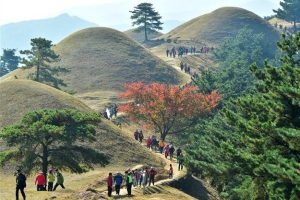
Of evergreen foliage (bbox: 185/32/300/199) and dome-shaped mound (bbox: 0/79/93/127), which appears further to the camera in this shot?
dome-shaped mound (bbox: 0/79/93/127)

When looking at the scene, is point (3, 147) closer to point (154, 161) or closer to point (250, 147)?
point (154, 161)

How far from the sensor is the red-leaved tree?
153 feet

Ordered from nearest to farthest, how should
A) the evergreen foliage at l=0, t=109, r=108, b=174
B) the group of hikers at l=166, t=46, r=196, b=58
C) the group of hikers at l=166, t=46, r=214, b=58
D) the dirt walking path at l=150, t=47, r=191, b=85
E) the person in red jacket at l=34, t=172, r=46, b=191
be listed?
the person in red jacket at l=34, t=172, r=46, b=191 < the evergreen foliage at l=0, t=109, r=108, b=174 < the dirt walking path at l=150, t=47, r=191, b=85 < the group of hikers at l=166, t=46, r=196, b=58 < the group of hikers at l=166, t=46, r=214, b=58

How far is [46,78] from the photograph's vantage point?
57750 millimetres

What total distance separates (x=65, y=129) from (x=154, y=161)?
15110 mm

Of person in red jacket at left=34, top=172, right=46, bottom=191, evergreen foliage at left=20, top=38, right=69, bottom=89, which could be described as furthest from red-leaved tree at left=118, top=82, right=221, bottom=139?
person in red jacket at left=34, top=172, right=46, bottom=191

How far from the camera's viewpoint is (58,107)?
4481 cm

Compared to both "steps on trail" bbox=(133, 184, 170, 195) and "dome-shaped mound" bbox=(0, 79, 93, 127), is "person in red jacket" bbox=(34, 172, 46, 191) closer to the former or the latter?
"steps on trail" bbox=(133, 184, 170, 195)

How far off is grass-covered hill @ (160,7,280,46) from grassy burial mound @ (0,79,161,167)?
76979mm

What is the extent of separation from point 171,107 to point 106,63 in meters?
38.5

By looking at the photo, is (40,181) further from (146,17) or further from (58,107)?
(146,17)

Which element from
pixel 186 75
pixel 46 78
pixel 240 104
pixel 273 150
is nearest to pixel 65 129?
pixel 240 104

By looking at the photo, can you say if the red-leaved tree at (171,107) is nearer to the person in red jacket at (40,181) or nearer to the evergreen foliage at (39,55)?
the evergreen foliage at (39,55)

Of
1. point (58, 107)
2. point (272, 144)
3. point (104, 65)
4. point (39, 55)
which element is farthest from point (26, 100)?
point (104, 65)
